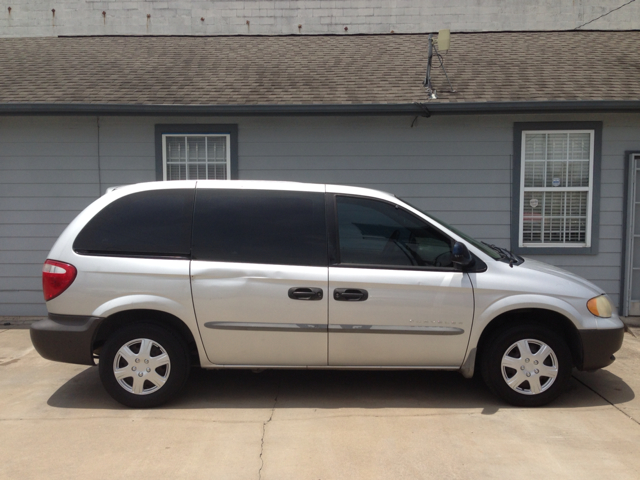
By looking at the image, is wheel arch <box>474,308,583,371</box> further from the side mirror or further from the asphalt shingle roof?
the asphalt shingle roof

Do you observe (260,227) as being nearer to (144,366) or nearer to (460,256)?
(144,366)

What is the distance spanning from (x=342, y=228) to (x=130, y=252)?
5.61 ft

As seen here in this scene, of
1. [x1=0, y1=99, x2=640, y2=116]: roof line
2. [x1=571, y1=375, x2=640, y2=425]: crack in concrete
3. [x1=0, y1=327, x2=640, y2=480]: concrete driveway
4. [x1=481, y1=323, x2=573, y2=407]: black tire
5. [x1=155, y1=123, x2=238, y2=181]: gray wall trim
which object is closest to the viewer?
[x1=0, y1=327, x2=640, y2=480]: concrete driveway

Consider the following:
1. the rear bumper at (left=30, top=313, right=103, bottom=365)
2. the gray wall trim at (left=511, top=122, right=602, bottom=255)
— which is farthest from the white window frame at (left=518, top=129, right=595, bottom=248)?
the rear bumper at (left=30, top=313, right=103, bottom=365)

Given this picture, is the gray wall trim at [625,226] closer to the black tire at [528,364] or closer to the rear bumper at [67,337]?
the black tire at [528,364]

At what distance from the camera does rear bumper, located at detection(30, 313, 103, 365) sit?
4.47 meters

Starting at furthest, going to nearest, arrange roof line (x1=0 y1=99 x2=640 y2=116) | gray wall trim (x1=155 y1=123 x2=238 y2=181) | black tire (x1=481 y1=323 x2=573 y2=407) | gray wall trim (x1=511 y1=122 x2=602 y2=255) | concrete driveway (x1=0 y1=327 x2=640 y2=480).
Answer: gray wall trim (x1=155 y1=123 x2=238 y2=181) < gray wall trim (x1=511 y1=122 x2=602 y2=255) < roof line (x1=0 y1=99 x2=640 y2=116) < black tire (x1=481 y1=323 x2=573 y2=407) < concrete driveway (x1=0 y1=327 x2=640 y2=480)

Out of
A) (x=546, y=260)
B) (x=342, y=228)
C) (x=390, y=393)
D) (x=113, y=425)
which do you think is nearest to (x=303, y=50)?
(x=546, y=260)

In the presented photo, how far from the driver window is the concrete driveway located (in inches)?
47.7

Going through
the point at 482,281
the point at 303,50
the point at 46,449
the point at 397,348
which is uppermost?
the point at 303,50

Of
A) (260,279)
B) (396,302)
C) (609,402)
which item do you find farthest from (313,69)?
(609,402)

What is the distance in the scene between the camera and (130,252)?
4.57 m

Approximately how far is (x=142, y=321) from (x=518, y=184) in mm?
5154

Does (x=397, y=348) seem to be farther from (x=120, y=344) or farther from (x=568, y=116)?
(x=568, y=116)
